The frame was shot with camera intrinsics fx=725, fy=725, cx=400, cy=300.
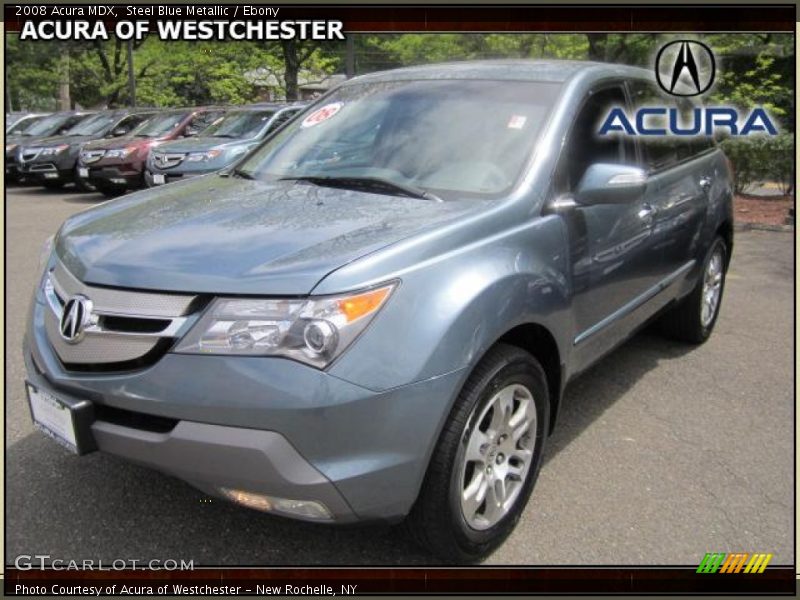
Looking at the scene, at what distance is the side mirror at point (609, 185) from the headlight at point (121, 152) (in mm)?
11327

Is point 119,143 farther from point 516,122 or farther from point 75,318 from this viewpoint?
point 75,318

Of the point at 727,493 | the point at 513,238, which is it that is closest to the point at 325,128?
the point at 513,238

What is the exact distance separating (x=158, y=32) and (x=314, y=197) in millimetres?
2763

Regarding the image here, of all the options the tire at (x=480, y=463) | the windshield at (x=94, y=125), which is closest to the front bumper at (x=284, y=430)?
the tire at (x=480, y=463)

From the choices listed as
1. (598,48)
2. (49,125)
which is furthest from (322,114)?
(49,125)

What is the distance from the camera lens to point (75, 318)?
2334mm

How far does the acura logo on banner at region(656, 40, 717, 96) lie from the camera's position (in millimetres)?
4707

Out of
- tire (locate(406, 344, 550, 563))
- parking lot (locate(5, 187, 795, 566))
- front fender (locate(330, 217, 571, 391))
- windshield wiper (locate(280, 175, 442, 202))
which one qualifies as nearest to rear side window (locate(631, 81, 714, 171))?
parking lot (locate(5, 187, 795, 566))

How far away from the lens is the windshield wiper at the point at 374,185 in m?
2.89

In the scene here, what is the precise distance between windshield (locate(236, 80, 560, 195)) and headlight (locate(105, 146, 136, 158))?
9.96m

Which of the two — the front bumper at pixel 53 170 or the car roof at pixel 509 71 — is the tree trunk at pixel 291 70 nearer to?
the front bumper at pixel 53 170

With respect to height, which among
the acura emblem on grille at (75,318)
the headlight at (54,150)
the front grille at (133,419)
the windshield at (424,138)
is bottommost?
the headlight at (54,150)

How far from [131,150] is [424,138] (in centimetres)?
1083

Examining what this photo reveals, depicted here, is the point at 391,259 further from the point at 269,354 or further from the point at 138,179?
the point at 138,179
